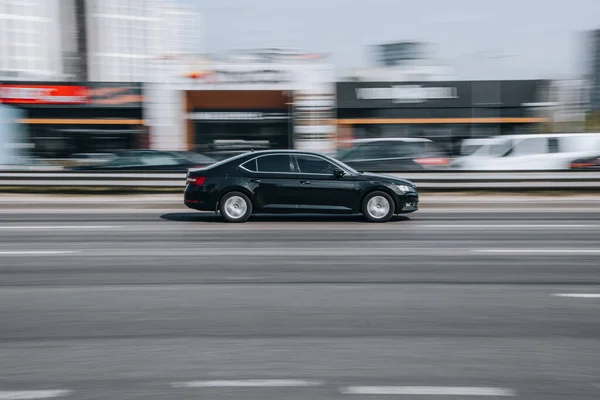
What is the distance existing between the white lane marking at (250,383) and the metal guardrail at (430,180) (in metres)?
14.4

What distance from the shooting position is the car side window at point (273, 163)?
13.8 m

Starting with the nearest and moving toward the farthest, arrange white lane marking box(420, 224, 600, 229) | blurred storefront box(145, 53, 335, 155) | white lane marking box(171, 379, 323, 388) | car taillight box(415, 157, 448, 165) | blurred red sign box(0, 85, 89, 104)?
white lane marking box(171, 379, 323, 388), white lane marking box(420, 224, 600, 229), car taillight box(415, 157, 448, 165), blurred storefront box(145, 53, 335, 155), blurred red sign box(0, 85, 89, 104)

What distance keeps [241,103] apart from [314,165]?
29118 millimetres

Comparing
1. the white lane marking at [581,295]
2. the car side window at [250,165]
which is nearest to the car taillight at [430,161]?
the car side window at [250,165]

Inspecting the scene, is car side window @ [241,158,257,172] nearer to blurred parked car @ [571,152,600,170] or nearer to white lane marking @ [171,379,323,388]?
white lane marking @ [171,379,323,388]

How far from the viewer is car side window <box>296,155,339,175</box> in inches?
539

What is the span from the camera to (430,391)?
14.0ft

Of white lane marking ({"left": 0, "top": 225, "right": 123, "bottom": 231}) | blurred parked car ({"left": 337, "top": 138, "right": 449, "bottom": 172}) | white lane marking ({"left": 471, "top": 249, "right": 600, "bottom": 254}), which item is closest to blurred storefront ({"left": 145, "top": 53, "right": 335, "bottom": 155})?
blurred parked car ({"left": 337, "top": 138, "right": 449, "bottom": 172})

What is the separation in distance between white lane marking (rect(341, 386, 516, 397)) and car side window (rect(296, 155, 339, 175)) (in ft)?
31.1

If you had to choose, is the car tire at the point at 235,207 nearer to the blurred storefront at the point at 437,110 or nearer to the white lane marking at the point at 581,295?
the white lane marking at the point at 581,295

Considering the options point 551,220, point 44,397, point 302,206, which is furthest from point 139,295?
point 551,220

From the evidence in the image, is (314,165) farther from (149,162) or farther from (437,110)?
(437,110)

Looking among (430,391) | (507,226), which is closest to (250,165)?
(507,226)

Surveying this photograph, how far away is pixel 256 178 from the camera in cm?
1366
